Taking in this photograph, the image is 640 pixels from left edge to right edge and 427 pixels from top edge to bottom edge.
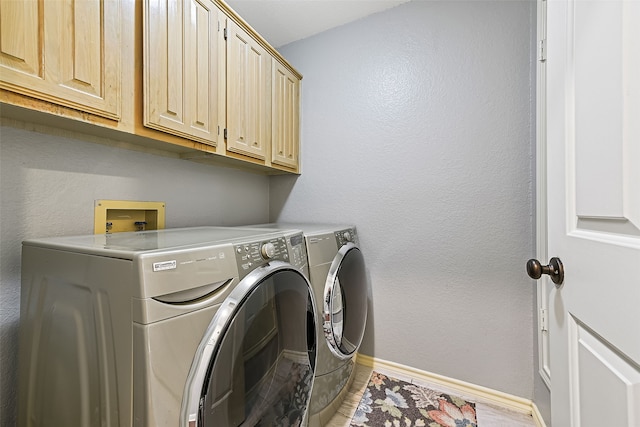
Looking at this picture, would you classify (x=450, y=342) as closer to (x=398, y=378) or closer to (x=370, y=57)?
(x=398, y=378)

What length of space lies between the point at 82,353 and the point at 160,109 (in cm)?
90

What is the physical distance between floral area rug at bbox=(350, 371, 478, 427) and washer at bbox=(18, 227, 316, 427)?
27.3 inches

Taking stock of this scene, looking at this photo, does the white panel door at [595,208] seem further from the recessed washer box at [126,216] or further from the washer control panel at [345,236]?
the recessed washer box at [126,216]

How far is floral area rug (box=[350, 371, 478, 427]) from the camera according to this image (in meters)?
1.42

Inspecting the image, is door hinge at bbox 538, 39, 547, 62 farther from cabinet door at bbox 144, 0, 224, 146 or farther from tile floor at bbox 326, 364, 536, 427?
tile floor at bbox 326, 364, 536, 427

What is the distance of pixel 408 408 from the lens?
152 cm

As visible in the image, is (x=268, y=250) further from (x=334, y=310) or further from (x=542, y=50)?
(x=542, y=50)

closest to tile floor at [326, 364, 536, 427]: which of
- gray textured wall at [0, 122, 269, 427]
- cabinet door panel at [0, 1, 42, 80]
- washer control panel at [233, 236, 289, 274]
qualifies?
washer control panel at [233, 236, 289, 274]

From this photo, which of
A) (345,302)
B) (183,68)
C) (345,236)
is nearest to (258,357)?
(345,302)

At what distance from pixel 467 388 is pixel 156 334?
5.94 feet

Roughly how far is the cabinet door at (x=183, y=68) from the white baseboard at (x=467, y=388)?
5.86ft

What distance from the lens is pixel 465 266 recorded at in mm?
1650

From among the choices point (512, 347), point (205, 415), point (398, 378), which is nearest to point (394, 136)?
point (512, 347)

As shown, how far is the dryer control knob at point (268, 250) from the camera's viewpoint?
0.94 meters
